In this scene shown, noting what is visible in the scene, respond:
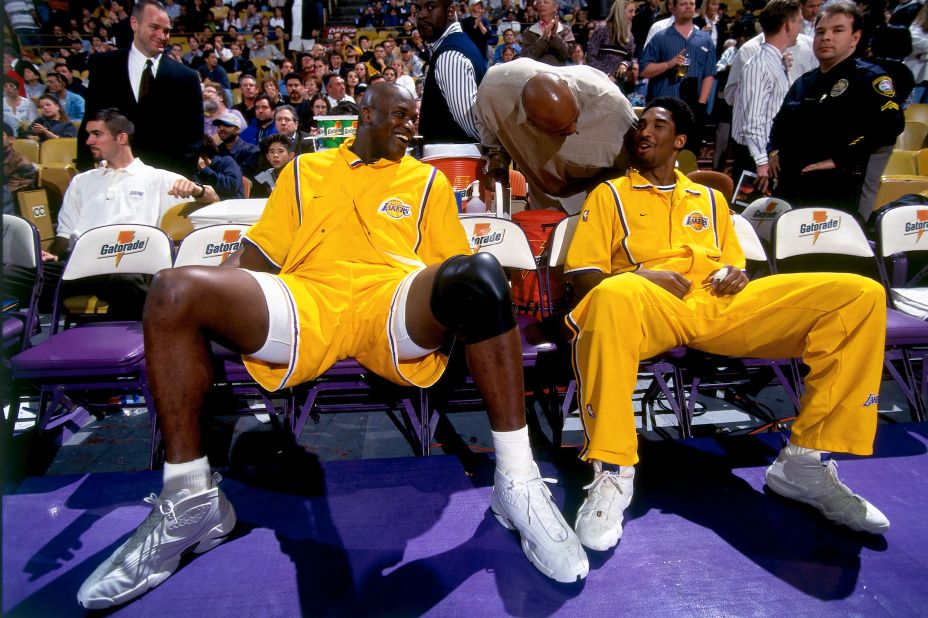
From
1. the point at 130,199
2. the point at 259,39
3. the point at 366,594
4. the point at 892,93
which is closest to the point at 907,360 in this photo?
the point at 892,93

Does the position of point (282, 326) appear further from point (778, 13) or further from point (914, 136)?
point (914, 136)

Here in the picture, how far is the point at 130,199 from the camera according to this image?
375 centimetres

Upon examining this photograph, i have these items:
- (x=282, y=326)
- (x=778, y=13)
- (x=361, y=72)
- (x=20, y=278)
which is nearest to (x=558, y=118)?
(x=282, y=326)

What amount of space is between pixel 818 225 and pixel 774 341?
4.47 ft

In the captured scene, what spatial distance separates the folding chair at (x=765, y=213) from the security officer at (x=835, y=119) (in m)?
0.29

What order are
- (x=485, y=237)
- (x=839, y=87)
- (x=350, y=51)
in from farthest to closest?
1. (x=350, y=51)
2. (x=839, y=87)
3. (x=485, y=237)

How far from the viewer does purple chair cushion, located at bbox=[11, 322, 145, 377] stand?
2.27m

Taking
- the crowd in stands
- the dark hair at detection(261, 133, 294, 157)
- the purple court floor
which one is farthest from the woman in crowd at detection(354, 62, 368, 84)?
the purple court floor

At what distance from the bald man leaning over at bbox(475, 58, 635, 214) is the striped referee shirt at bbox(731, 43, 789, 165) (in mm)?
1586

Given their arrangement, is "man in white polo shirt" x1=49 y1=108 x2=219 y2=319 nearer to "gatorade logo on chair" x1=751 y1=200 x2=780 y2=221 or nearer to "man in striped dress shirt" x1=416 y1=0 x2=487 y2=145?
"man in striped dress shirt" x1=416 y1=0 x2=487 y2=145

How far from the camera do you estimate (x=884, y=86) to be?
3.27 meters

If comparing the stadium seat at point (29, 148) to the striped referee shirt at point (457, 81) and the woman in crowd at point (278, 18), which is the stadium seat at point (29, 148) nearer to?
the striped referee shirt at point (457, 81)

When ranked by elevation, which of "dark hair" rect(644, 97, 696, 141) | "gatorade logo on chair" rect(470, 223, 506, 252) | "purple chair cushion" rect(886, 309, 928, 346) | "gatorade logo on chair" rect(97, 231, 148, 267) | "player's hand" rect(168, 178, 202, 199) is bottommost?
"purple chair cushion" rect(886, 309, 928, 346)

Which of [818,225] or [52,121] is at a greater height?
[52,121]
